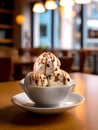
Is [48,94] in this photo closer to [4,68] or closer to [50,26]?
[4,68]

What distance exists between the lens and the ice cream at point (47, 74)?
792 mm

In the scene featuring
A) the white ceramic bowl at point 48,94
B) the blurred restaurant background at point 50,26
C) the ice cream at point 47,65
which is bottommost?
the white ceramic bowl at point 48,94

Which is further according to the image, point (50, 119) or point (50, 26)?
point (50, 26)

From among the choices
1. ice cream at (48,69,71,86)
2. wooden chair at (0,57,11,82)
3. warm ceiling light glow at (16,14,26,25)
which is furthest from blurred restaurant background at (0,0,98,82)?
ice cream at (48,69,71,86)

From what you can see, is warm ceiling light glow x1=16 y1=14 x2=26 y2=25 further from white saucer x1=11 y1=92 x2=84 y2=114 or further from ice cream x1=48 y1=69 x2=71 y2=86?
→ ice cream x1=48 y1=69 x2=71 y2=86

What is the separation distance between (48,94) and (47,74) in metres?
→ 0.06

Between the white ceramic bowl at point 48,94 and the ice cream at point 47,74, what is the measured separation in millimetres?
16

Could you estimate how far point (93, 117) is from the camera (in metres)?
0.80

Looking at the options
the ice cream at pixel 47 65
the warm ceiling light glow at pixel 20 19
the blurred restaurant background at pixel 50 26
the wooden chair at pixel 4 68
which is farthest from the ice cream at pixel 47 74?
the warm ceiling light glow at pixel 20 19

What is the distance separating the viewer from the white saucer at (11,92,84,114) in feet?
2.53

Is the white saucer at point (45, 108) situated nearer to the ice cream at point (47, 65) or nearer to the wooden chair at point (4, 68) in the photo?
the ice cream at point (47, 65)

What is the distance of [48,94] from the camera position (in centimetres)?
79

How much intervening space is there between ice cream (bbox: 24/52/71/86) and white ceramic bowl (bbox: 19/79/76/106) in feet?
Result: 0.05

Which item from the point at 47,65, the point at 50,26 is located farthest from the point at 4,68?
the point at 50,26
